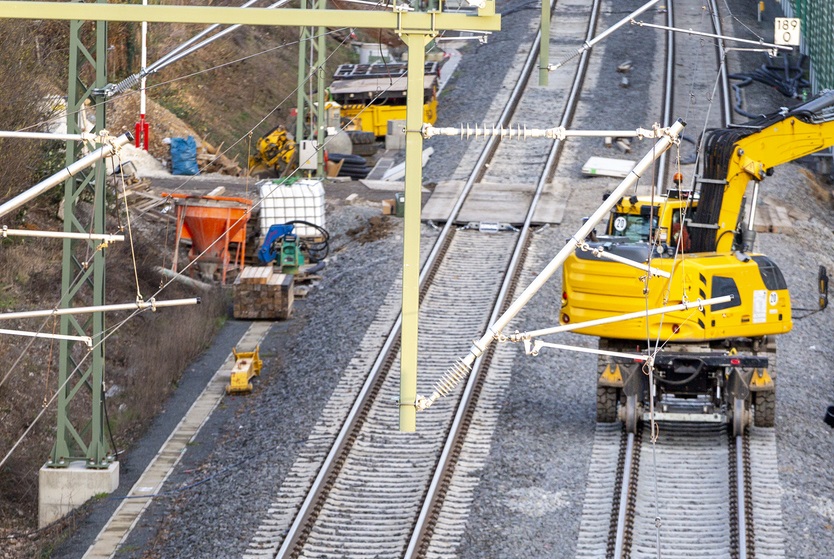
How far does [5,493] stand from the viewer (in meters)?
17.5

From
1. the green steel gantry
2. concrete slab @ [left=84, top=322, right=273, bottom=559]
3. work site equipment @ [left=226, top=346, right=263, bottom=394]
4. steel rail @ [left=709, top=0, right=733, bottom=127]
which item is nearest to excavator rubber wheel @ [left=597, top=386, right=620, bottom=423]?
work site equipment @ [left=226, top=346, right=263, bottom=394]

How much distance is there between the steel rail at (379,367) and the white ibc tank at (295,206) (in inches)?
109

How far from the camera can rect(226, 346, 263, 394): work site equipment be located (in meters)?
20.6

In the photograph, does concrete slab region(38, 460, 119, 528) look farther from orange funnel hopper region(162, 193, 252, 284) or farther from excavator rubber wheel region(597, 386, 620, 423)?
orange funnel hopper region(162, 193, 252, 284)

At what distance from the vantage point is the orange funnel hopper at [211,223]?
87.4 feet

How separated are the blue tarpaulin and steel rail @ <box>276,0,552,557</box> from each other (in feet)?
22.7

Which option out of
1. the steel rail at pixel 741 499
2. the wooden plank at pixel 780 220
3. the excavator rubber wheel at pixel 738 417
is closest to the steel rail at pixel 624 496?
the steel rail at pixel 741 499

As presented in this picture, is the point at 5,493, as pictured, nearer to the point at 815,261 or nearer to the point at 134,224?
the point at 134,224

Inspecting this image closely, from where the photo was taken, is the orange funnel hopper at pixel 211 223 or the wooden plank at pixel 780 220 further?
the wooden plank at pixel 780 220

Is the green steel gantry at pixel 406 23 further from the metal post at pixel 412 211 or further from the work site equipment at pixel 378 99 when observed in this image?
the work site equipment at pixel 378 99

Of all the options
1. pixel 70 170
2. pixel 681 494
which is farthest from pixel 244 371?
pixel 70 170

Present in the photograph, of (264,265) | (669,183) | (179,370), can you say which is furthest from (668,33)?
(179,370)

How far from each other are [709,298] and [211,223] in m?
12.5

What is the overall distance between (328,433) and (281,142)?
15.7 metres
